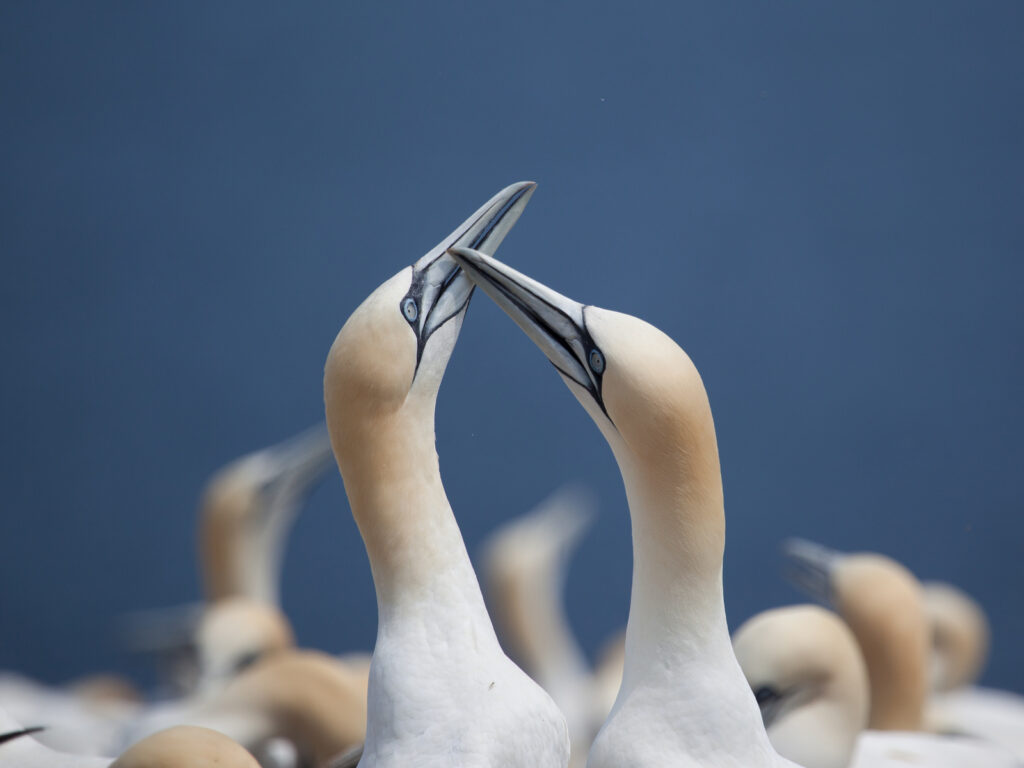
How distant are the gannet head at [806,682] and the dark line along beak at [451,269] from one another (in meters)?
1.10

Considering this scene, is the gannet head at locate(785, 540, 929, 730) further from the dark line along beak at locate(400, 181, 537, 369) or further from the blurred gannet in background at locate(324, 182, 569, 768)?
the dark line along beak at locate(400, 181, 537, 369)

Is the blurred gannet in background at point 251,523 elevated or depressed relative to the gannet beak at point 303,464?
depressed

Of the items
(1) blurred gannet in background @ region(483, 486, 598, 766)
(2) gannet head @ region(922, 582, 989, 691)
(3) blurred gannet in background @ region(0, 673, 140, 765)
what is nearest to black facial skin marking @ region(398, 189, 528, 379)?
(3) blurred gannet in background @ region(0, 673, 140, 765)

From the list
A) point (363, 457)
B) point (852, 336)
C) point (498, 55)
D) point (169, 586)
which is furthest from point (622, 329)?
point (169, 586)

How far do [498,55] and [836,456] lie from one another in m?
2.71

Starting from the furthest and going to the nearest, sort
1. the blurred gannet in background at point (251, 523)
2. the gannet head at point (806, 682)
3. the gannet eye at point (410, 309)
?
the blurred gannet in background at point (251, 523)
the gannet head at point (806, 682)
the gannet eye at point (410, 309)

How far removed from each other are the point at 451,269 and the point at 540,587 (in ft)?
10.4

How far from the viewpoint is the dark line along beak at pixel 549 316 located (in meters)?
2.03

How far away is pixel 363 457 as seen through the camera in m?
2.09

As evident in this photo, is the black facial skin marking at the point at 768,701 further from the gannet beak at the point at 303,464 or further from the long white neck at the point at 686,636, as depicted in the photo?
the gannet beak at the point at 303,464

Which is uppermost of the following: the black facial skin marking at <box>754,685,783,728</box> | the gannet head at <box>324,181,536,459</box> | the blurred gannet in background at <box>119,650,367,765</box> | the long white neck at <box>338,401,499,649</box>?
the gannet head at <box>324,181,536,459</box>

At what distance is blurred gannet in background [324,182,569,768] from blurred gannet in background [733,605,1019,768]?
0.78 m

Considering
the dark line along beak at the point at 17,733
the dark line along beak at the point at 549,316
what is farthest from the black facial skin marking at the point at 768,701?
the dark line along beak at the point at 17,733

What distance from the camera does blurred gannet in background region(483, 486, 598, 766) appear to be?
4.97m
